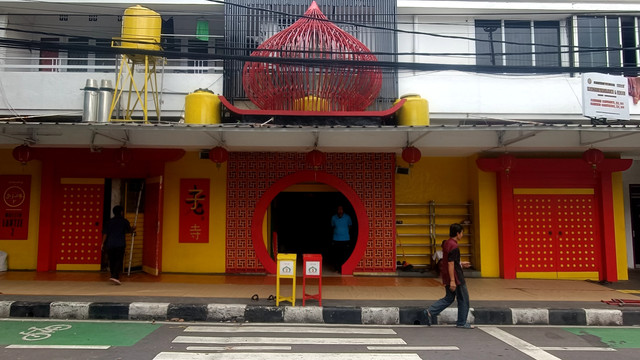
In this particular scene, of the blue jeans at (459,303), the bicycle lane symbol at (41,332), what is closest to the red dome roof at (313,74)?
the blue jeans at (459,303)

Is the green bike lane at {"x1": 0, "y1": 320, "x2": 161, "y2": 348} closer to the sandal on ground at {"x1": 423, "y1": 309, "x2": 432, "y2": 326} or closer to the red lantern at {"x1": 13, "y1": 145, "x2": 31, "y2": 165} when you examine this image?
the red lantern at {"x1": 13, "y1": 145, "x2": 31, "y2": 165}

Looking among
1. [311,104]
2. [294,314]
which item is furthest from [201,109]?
[294,314]

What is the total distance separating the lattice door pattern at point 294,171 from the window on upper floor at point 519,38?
12.2 ft

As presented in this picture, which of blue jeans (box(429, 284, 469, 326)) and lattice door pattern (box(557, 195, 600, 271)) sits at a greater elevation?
lattice door pattern (box(557, 195, 600, 271))

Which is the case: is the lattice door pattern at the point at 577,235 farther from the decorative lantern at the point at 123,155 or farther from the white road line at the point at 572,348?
the decorative lantern at the point at 123,155

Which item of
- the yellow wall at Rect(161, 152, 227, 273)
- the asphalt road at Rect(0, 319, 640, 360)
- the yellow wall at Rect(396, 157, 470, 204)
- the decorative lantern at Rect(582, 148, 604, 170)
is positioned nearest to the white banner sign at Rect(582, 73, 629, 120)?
the decorative lantern at Rect(582, 148, 604, 170)

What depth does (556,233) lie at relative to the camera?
9.73 m

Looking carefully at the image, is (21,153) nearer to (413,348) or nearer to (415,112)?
(415,112)

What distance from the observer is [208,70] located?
→ 9.96 meters

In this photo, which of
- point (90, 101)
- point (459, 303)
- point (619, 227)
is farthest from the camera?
point (619, 227)

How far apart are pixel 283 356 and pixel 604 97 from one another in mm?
8249

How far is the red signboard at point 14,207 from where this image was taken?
9.71m

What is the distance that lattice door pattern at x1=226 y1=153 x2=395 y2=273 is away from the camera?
9.66m

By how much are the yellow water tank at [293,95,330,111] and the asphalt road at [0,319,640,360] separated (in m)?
4.29
